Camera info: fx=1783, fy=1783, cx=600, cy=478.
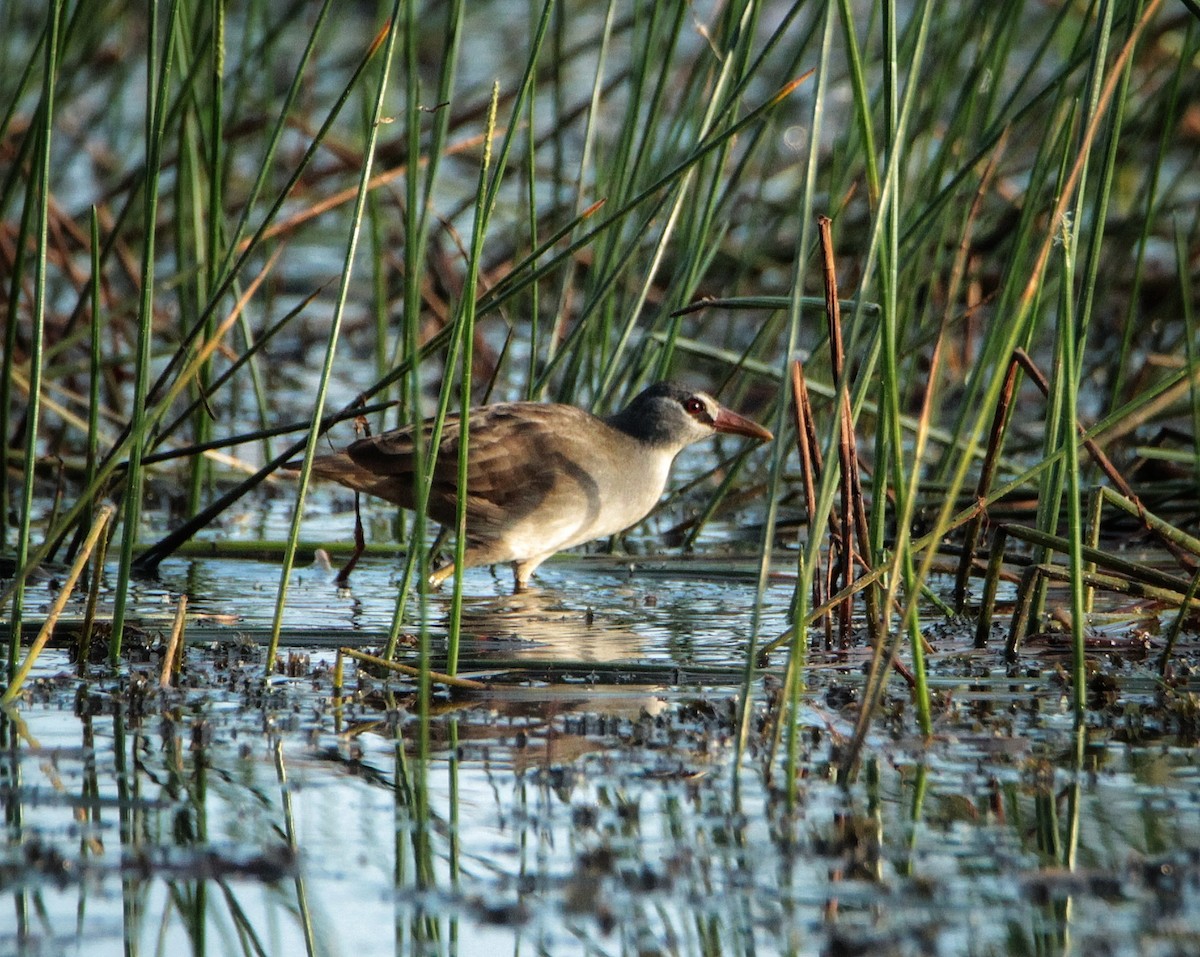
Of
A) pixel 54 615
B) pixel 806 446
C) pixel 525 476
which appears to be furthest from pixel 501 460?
pixel 54 615

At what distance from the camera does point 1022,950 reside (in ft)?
8.09

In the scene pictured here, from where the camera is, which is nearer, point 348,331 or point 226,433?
point 226,433

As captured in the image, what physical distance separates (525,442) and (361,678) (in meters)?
1.72

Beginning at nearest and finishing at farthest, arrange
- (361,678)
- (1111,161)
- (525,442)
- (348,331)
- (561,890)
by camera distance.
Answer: (561,890) → (1111,161) → (361,678) → (525,442) → (348,331)

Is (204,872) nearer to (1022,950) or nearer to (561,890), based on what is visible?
(561,890)

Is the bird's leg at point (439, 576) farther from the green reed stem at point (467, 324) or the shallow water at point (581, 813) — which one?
the green reed stem at point (467, 324)

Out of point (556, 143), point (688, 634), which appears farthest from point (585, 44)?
point (688, 634)

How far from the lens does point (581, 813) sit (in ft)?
9.84

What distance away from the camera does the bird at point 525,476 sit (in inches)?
213

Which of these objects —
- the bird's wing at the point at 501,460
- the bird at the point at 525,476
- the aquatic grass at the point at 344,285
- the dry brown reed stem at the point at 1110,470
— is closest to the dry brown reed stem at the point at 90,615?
the aquatic grass at the point at 344,285

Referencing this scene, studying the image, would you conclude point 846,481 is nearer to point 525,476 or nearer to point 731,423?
point 525,476

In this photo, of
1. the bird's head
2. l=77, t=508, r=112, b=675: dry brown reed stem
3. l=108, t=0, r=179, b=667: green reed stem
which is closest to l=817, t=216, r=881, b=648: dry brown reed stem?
l=108, t=0, r=179, b=667: green reed stem

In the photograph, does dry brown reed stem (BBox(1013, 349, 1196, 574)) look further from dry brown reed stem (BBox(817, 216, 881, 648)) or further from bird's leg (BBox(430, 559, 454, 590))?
bird's leg (BBox(430, 559, 454, 590))

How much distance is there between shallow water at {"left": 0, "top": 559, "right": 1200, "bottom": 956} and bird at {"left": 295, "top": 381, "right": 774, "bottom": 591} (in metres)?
1.12
